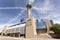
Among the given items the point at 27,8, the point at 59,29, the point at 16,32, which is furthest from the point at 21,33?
the point at 59,29

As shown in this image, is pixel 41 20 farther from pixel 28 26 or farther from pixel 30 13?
pixel 28 26

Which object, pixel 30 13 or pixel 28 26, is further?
pixel 30 13

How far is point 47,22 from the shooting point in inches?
1515

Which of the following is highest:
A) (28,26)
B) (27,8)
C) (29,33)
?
(27,8)

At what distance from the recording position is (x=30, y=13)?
30.6 meters

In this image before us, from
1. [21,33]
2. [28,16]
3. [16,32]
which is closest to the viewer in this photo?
[28,16]

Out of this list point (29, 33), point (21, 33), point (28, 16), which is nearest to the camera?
point (29, 33)

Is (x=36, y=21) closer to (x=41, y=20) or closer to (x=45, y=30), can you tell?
(x=41, y=20)

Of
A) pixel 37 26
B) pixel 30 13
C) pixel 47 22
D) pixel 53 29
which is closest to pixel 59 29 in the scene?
pixel 53 29

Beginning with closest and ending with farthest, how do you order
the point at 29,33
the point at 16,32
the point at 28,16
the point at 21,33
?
the point at 29,33 → the point at 28,16 → the point at 21,33 → the point at 16,32

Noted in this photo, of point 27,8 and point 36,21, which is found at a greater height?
point 27,8

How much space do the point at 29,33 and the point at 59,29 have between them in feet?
47.7

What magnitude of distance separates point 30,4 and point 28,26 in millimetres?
6911

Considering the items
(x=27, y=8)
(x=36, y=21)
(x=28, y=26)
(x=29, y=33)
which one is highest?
(x=27, y=8)
